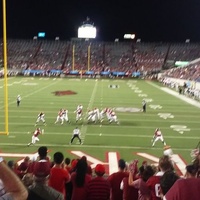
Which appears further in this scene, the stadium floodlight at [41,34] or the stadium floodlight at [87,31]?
the stadium floodlight at [41,34]

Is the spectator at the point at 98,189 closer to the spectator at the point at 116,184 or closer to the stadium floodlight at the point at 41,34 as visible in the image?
the spectator at the point at 116,184

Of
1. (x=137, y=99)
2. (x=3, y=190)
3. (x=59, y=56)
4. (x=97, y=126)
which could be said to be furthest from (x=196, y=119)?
(x=59, y=56)

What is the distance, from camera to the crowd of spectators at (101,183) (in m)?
2.24

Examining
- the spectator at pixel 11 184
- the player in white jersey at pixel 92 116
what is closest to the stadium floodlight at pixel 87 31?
the player in white jersey at pixel 92 116

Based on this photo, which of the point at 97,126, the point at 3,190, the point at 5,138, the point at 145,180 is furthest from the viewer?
the point at 97,126

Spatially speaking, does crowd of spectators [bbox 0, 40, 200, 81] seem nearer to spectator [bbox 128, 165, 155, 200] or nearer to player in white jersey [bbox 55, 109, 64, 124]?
player in white jersey [bbox 55, 109, 64, 124]

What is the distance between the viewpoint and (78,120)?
60.7 ft

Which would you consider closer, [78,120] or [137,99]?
[78,120]

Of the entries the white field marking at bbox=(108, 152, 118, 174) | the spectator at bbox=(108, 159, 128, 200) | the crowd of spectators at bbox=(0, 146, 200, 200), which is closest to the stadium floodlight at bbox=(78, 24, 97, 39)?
the white field marking at bbox=(108, 152, 118, 174)

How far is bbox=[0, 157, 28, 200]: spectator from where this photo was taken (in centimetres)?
169

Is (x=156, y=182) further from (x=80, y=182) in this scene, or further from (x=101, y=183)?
(x=80, y=182)

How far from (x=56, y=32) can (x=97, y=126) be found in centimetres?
5568

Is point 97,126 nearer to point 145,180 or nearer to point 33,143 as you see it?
point 33,143

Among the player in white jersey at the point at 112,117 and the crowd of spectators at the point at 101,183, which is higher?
the crowd of spectators at the point at 101,183
